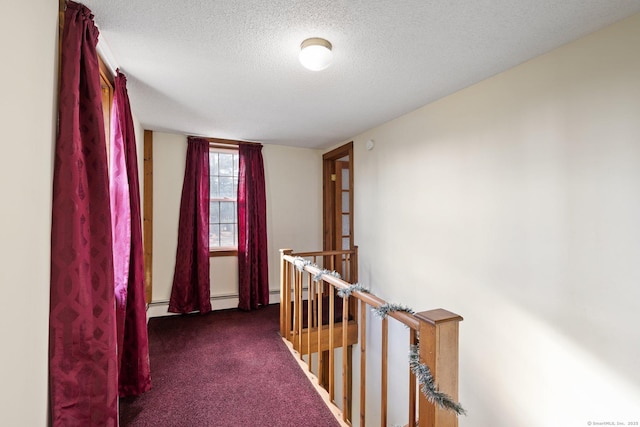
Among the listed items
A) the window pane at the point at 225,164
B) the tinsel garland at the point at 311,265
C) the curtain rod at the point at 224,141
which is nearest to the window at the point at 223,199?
the window pane at the point at 225,164

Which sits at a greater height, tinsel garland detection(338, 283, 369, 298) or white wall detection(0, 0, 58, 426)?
white wall detection(0, 0, 58, 426)

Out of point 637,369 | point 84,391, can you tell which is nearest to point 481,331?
point 637,369

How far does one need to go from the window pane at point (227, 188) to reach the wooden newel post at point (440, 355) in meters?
3.35

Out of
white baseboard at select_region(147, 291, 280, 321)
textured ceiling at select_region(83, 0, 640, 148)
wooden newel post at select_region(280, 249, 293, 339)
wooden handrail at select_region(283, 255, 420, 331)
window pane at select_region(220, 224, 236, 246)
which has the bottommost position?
white baseboard at select_region(147, 291, 280, 321)

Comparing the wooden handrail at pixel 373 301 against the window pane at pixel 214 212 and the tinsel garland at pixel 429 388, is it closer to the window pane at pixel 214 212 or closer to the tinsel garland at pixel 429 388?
the tinsel garland at pixel 429 388

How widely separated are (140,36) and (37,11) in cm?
61

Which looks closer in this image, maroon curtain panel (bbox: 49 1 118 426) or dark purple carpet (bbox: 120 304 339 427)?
maroon curtain panel (bbox: 49 1 118 426)

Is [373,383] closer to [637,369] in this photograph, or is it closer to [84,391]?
[637,369]

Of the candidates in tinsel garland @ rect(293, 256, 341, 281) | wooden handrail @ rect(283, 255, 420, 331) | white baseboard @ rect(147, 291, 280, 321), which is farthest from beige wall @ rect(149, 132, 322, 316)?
wooden handrail @ rect(283, 255, 420, 331)

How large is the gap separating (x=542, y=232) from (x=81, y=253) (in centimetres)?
250

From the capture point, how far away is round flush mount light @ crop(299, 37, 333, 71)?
1.60m

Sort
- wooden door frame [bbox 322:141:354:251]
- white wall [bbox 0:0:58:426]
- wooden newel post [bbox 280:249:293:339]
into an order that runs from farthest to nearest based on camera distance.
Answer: wooden door frame [bbox 322:141:354:251]
wooden newel post [bbox 280:249:293:339]
white wall [bbox 0:0:58:426]

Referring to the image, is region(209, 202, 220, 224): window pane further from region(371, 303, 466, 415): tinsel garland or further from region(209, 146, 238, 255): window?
region(371, 303, 466, 415): tinsel garland

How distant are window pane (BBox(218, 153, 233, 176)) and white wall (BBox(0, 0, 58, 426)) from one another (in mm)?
2793
